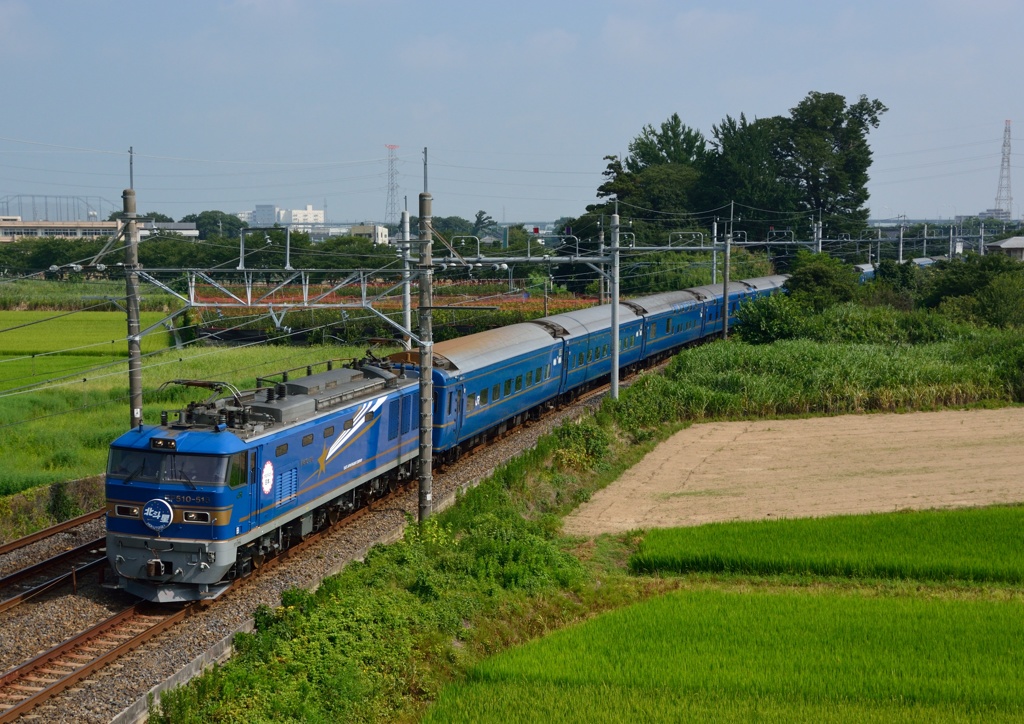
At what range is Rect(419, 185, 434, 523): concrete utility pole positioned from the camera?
64.2 feet

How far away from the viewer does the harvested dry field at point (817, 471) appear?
2559cm

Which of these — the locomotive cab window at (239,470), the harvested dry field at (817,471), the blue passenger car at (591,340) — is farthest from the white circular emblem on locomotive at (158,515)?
the blue passenger car at (591,340)

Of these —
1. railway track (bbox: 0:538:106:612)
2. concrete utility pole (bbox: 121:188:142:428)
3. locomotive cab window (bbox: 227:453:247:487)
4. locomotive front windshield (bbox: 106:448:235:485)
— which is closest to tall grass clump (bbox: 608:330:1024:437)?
concrete utility pole (bbox: 121:188:142:428)

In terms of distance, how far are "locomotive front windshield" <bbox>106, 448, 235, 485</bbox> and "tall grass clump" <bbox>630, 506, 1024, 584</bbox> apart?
8.94 m

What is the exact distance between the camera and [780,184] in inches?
4053

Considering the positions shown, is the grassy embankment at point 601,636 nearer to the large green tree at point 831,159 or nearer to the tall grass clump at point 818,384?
the tall grass clump at point 818,384

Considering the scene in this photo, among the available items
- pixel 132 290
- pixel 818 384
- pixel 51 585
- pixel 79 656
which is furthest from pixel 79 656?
pixel 818 384

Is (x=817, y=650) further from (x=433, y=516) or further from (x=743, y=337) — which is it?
(x=743, y=337)

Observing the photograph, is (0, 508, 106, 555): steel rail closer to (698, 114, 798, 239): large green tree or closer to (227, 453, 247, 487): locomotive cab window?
(227, 453, 247, 487): locomotive cab window

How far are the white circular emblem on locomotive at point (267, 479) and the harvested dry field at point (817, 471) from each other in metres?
8.20

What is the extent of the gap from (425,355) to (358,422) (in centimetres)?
250

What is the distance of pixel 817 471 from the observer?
29.6 m

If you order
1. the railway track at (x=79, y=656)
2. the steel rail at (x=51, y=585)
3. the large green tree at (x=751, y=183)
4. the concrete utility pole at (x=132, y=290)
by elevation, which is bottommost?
the railway track at (x=79, y=656)

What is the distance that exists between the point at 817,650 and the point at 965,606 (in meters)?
3.67
